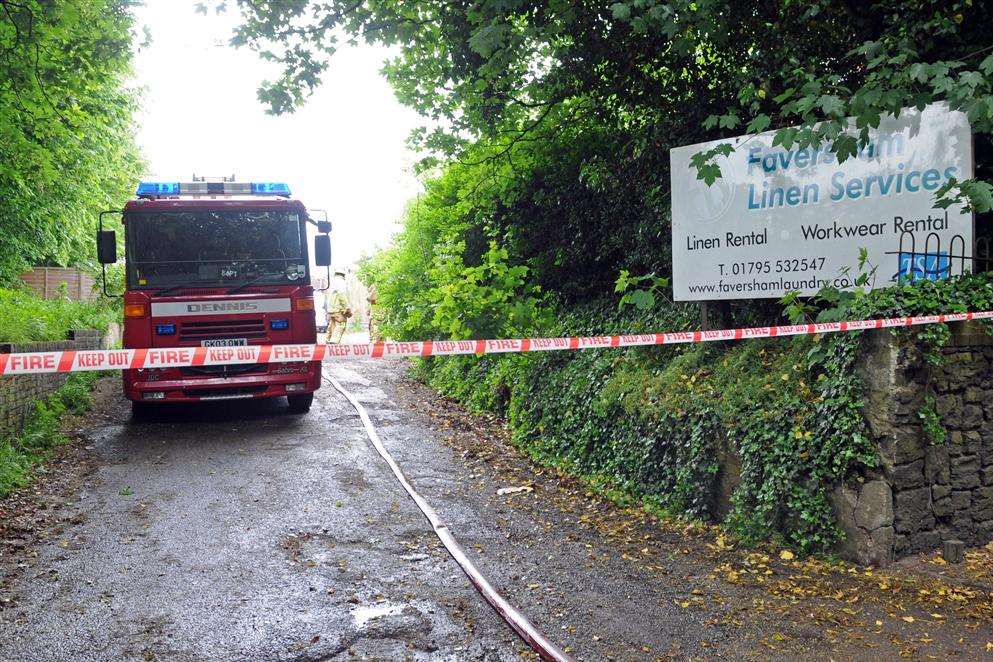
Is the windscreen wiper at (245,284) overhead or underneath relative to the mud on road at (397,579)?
overhead

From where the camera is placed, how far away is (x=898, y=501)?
219 inches

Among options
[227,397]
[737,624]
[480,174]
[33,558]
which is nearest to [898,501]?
[737,624]

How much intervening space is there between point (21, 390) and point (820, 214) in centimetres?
924

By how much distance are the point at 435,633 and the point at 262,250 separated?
7.22 meters

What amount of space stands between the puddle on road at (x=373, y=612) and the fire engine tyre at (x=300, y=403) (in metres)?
6.70

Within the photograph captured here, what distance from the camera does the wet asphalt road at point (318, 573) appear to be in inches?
169

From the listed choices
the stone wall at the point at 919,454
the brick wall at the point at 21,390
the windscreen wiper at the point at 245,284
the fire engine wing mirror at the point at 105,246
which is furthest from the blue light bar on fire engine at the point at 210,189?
the stone wall at the point at 919,454

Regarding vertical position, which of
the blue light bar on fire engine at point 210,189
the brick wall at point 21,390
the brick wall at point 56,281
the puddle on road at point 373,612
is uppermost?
the blue light bar on fire engine at point 210,189

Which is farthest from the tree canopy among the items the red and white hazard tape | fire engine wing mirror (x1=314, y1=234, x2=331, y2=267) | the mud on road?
the mud on road

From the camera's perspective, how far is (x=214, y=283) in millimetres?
10133

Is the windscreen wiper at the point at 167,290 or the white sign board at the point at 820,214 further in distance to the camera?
the windscreen wiper at the point at 167,290

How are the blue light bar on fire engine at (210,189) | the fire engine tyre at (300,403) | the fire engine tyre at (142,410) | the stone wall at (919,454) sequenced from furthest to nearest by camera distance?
the fire engine tyre at (300,403) < the fire engine tyre at (142,410) < the blue light bar on fire engine at (210,189) < the stone wall at (919,454)

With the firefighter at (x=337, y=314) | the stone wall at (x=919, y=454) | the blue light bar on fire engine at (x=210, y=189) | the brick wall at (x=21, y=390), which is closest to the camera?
the stone wall at (x=919, y=454)

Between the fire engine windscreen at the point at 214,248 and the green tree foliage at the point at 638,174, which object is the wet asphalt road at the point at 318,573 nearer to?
the green tree foliage at the point at 638,174
